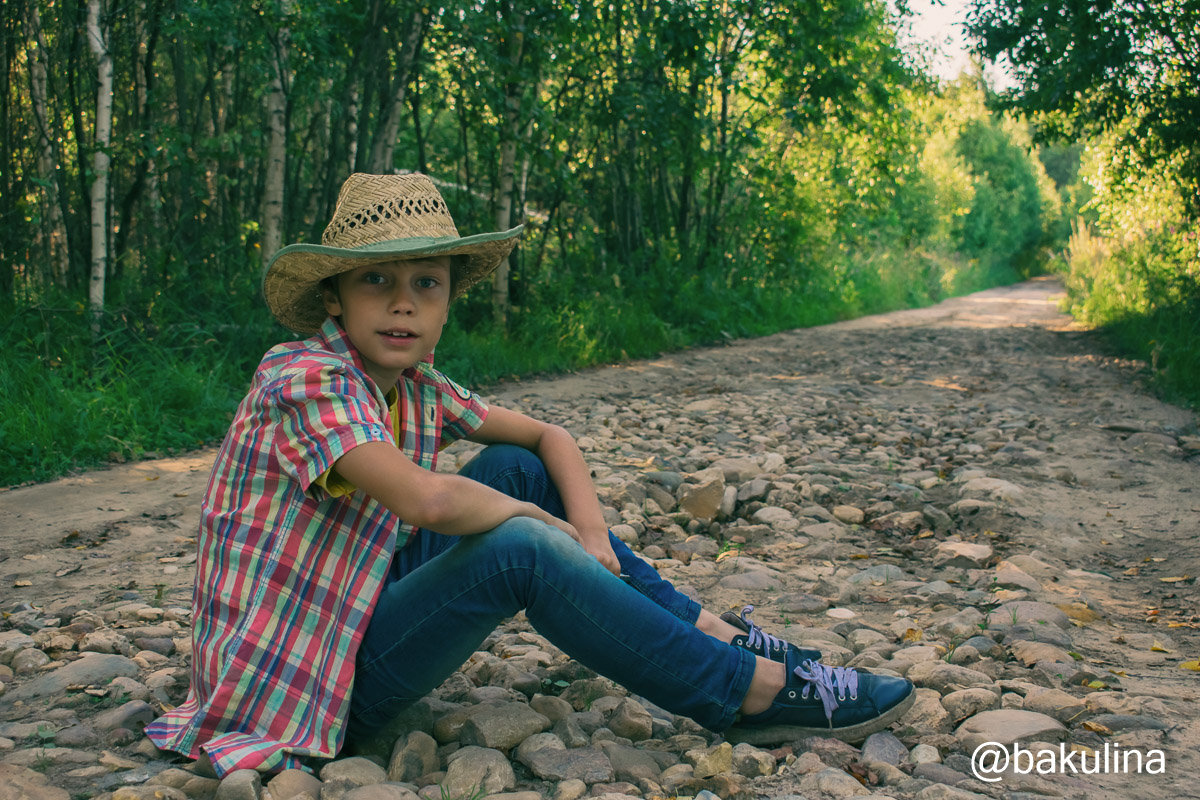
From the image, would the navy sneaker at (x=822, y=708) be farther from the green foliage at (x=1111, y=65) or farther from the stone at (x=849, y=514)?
the green foliage at (x=1111, y=65)

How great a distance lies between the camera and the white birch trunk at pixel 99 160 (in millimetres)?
5902

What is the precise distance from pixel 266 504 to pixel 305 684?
1.25ft

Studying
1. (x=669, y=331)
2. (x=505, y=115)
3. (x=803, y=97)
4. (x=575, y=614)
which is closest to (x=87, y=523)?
(x=575, y=614)

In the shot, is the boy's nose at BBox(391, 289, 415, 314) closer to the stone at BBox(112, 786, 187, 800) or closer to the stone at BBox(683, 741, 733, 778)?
the stone at BBox(112, 786, 187, 800)

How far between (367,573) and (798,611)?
64.6 inches

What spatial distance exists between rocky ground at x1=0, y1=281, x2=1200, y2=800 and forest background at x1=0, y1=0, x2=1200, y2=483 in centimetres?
156

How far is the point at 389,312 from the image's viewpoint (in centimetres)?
209

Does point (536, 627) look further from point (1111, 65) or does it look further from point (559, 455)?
point (1111, 65)

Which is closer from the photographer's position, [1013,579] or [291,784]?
[291,784]

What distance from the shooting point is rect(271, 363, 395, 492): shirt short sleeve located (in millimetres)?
1857

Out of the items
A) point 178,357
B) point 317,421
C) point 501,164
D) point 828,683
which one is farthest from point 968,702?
point 501,164

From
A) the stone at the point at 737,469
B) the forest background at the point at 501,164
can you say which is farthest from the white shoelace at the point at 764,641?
the forest background at the point at 501,164

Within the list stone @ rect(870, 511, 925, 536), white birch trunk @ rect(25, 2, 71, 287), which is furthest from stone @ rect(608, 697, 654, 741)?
white birch trunk @ rect(25, 2, 71, 287)

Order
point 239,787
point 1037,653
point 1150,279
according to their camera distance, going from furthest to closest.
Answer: point 1150,279 < point 1037,653 < point 239,787
